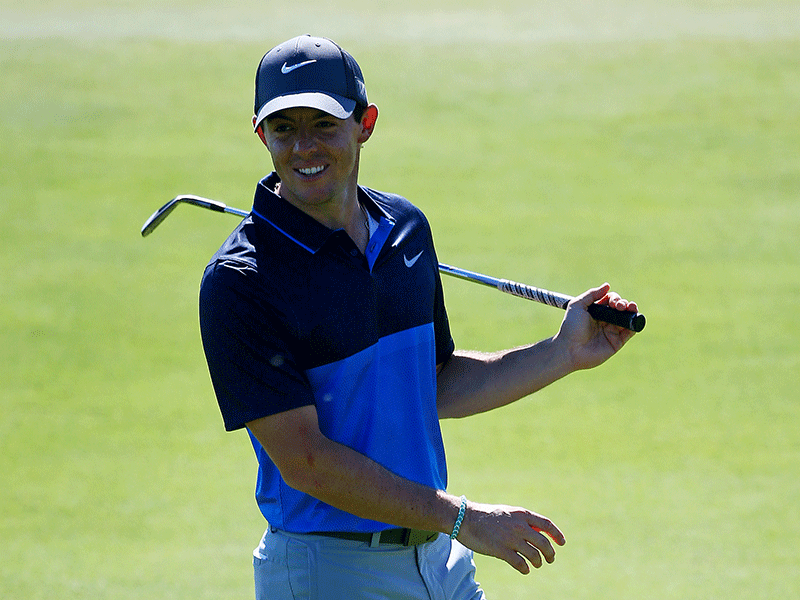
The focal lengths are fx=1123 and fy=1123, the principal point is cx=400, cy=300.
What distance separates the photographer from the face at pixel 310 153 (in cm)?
249

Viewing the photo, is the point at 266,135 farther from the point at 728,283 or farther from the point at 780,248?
the point at 780,248

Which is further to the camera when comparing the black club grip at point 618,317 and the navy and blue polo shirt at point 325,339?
the black club grip at point 618,317

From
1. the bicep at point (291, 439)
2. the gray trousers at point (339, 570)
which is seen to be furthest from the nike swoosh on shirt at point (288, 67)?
the gray trousers at point (339, 570)

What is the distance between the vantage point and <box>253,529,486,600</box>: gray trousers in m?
2.52

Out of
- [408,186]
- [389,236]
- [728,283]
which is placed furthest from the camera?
[408,186]

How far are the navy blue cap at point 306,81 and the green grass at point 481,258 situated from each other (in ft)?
9.20

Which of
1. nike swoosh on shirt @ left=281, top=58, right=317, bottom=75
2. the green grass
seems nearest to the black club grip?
nike swoosh on shirt @ left=281, top=58, right=317, bottom=75

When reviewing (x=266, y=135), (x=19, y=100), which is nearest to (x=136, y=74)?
(x=19, y=100)

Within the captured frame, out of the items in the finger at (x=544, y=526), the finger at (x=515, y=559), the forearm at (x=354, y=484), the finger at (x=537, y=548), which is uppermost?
the forearm at (x=354, y=484)

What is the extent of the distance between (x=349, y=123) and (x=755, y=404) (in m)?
4.77

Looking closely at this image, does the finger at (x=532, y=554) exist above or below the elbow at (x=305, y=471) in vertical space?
below

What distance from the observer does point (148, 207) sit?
9.29m

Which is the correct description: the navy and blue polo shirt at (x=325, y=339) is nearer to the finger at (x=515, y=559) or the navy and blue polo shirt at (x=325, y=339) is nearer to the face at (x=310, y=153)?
the face at (x=310, y=153)

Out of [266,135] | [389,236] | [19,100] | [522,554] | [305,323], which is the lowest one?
[522,554]
